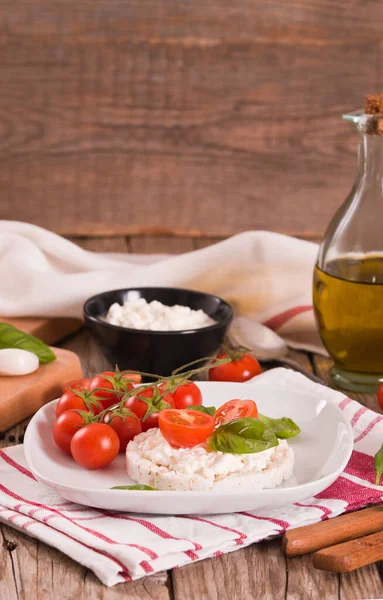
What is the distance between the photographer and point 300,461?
128 centimetres

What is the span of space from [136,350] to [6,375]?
0.81 feet

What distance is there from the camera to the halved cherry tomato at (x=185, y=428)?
3.83ft

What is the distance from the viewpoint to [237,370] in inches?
65.4

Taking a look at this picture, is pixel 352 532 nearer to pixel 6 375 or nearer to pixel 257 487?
pixel 257 487

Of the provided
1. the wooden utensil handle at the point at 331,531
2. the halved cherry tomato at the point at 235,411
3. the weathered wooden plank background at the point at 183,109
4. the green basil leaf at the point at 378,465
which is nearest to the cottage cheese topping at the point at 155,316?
the halved cherry tomato at the point at 235,411

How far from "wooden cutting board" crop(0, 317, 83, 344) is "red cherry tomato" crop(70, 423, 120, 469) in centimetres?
69

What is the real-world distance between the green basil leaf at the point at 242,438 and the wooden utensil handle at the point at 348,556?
0.17m

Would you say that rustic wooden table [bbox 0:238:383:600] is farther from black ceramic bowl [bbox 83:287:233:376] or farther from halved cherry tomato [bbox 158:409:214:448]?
black ceramic bowl [bbox 83:287:233:376]

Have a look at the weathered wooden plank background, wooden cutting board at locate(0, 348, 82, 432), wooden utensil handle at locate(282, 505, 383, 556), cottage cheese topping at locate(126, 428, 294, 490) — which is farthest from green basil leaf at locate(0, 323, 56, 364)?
the weathered wooden plank background

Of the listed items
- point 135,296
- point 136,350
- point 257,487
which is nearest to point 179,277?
point 135,296

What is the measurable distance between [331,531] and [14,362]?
710 mm

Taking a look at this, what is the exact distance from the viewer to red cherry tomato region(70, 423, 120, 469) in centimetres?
122

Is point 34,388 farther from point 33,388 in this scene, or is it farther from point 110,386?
point 110,386

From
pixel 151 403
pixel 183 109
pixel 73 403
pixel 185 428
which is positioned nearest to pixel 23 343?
pixel 73 403
